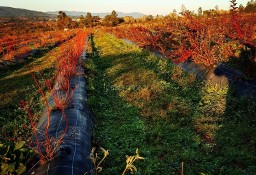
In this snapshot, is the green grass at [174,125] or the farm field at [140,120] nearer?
the farm field at [140,120]

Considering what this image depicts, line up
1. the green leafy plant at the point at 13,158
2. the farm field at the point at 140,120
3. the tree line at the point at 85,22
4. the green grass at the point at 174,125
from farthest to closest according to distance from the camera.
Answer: the tree line at the point at 85,22
the green grass at the point at 174,125
the farm field at the point at 140,120
the green leafy plant at the point at 13,158

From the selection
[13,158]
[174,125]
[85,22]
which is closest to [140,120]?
[174,125]

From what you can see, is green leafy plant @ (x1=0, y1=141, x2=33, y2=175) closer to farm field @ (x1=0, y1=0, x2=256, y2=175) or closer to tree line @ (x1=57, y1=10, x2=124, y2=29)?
farm field @ (x1=0, y1=0, x2=256, y2=175)

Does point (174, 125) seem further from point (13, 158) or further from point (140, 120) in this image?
point (13, 158)

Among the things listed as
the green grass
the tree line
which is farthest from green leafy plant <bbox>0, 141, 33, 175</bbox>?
the tree line

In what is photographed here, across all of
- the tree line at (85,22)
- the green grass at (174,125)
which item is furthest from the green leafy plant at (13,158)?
the tree line at (85,22)

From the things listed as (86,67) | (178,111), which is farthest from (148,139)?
(86,67)

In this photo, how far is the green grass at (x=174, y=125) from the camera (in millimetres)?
4859

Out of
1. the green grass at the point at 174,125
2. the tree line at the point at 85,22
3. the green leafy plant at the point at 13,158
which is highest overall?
the tree line at the point at 85,22

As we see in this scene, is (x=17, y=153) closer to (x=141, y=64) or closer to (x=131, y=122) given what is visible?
(x=131, y=122)

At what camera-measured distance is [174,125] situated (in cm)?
629

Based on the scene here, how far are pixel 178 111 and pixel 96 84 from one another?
387cm

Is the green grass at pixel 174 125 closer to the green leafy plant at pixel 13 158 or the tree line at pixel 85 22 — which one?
the green leafy plant at pixel 13 158

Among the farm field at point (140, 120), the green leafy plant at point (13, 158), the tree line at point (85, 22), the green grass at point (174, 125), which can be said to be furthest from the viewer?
the tree line at point (85, 22)
